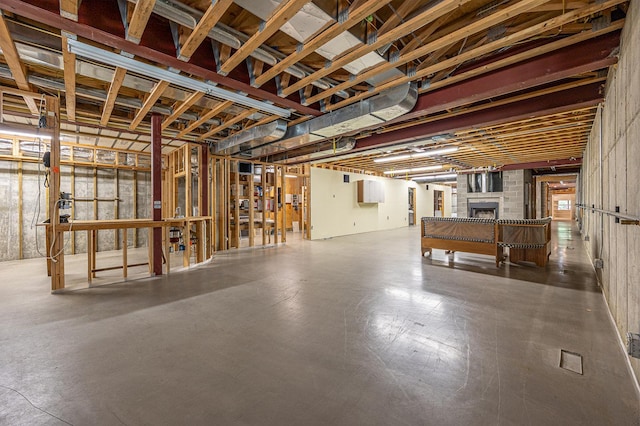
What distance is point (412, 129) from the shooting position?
492 centimetres

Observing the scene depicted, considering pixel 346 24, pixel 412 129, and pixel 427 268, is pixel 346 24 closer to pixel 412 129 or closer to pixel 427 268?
pixel 412 129

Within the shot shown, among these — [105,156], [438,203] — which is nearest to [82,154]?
[105,156]

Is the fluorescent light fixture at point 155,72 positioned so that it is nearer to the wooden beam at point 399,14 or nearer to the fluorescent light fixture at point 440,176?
the wooden beam at point 399,14

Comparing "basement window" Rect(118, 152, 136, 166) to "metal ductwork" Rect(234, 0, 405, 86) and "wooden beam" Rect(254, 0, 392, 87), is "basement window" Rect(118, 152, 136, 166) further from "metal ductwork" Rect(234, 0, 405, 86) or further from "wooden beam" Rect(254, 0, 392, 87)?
"metal ductwork" Rect(234, 0, 405, 86)

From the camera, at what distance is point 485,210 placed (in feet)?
33.3

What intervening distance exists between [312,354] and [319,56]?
2.83 m

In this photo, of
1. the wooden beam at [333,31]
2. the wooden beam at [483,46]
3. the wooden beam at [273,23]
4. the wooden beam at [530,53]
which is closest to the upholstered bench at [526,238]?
the wooden beam at [530,53]

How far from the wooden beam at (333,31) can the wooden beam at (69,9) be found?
1491mm

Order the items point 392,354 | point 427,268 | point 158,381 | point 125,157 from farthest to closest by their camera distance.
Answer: point 125,157 < point 427,268 < point 392,354 < point 158,381

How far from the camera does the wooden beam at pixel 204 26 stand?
1908mm

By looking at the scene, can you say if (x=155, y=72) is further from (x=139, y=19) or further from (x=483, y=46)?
(x=483, y=46)

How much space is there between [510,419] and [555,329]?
58.4 inches

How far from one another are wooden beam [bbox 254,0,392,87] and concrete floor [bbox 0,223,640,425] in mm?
2481

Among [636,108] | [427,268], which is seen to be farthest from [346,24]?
[427,268]
